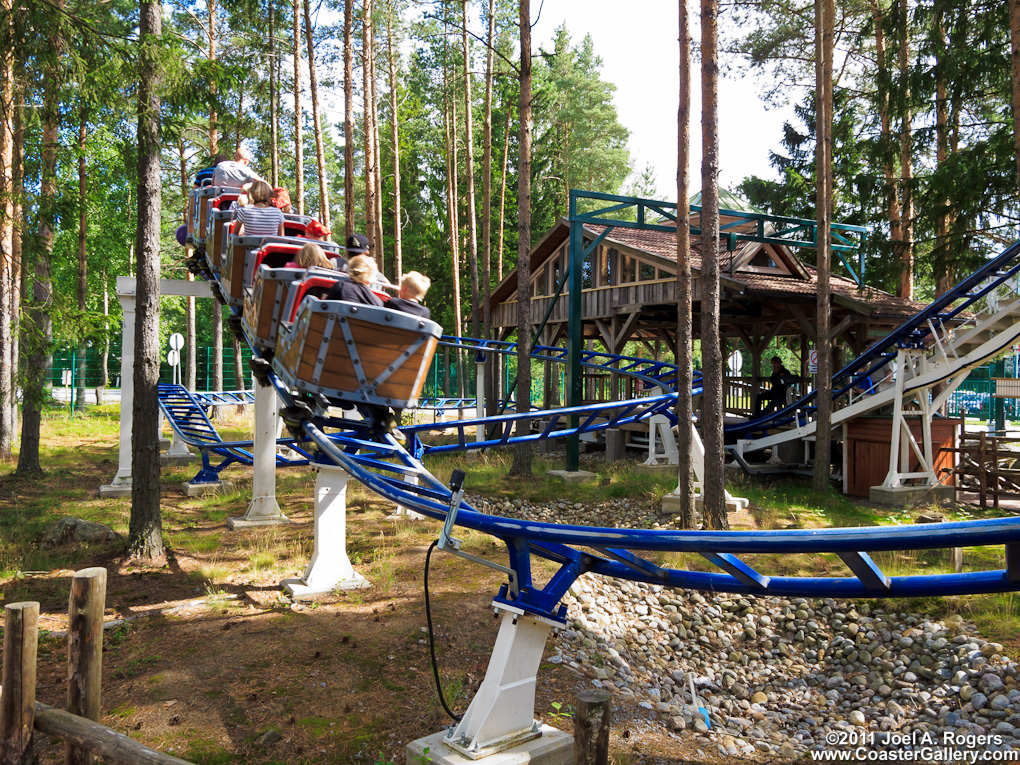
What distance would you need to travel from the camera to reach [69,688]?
3623mm

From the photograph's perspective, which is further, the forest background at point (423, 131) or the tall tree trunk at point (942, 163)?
the tall tree trunk at point (942, 163)

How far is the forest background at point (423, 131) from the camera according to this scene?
757 cm

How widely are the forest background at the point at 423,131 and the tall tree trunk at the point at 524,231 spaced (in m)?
0.70

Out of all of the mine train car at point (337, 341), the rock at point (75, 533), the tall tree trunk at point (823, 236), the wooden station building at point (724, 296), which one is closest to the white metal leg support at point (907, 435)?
the tall tree trunk at point (823, 236)

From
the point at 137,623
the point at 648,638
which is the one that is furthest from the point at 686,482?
the point at 137,623

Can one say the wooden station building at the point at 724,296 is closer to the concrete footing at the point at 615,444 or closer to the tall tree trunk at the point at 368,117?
the concrete footing at the point at 615,444

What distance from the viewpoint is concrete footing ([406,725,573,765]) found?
3564 millimetres

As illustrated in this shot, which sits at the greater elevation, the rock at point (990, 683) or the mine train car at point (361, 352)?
the mine train car at point (361, 352)

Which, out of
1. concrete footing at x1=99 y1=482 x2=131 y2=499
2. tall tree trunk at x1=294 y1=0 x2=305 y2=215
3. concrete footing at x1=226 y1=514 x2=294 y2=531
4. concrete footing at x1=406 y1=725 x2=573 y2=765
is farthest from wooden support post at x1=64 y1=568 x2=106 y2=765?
tall tree trunk at x1=294 y1=0 x2=305 y2=215

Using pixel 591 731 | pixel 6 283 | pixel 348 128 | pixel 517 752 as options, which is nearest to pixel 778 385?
pixel 348 128

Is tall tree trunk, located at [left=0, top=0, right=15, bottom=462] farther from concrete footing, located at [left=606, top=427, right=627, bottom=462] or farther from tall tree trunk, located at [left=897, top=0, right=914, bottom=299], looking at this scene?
tall tree trunk, located at [left=897, top=0, right=914, bottom=299]

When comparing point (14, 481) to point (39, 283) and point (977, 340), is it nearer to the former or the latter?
point (39, 283)

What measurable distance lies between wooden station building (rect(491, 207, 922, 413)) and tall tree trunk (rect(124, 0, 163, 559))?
8.09 m

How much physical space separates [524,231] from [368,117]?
713cm
